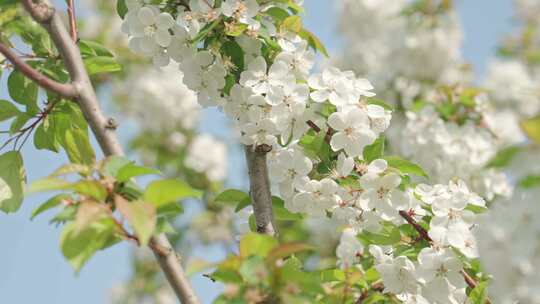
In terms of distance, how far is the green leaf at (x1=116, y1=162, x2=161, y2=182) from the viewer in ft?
4.54

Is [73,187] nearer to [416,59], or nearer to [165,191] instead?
[165,191]

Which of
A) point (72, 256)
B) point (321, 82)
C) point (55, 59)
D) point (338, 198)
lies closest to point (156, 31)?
point (55, 59)

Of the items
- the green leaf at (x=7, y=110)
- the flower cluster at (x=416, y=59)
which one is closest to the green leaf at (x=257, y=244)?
the green leaf at (x=7, y=110)

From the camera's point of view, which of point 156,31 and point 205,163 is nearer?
point 156,31

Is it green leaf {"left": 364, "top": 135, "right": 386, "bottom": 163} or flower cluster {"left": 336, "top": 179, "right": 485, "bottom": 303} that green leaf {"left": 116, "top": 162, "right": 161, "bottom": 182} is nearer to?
flower cluster {"left": 336, "top": 179, "right": 485, "bottom": 303}

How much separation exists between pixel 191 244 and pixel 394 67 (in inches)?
92.1

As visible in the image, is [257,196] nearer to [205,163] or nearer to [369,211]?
[369,211]

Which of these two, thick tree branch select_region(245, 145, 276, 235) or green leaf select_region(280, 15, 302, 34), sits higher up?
green leaf select_region(280, 15, 302, 34)

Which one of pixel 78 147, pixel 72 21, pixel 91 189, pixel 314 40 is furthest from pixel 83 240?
pixel 314 40

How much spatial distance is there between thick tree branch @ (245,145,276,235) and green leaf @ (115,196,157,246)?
1.64 feet

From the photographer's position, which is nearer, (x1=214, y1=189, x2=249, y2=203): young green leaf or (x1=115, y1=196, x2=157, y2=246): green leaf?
(x1=115, y1=196, x2=157, y2=246): green leaf

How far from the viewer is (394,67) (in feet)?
21.0

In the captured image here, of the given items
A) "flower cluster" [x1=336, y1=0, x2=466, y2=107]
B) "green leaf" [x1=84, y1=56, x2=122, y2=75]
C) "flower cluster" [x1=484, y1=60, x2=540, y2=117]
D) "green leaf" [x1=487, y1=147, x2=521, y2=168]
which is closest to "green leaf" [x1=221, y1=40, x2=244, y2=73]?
"green leaf" [x1=84, y1=56, x2=122, y2=75]

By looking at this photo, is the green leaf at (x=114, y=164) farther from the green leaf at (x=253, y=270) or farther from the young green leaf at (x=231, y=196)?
the young green leaf at (x=231, y=196)
